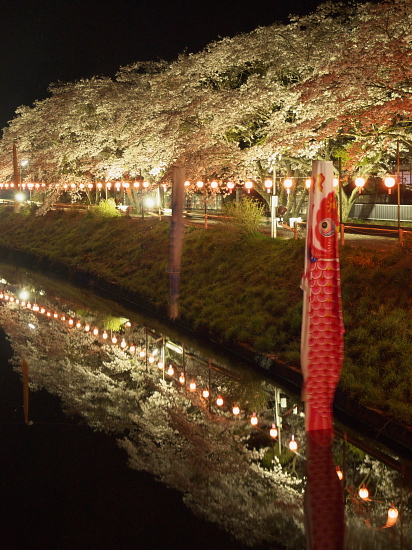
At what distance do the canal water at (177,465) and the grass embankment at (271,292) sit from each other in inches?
38.1

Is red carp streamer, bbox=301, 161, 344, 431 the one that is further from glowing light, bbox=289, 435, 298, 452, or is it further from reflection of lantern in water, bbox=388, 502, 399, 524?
reflection of lantern in water, bbox=388, 502, 399, 524

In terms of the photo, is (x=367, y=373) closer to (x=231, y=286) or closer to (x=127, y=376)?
(x=127, y=376)

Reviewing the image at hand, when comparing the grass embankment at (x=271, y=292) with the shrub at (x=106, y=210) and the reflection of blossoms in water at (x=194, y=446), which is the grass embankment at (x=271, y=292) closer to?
the reflection of blossoms in water at (x=194, y=446)

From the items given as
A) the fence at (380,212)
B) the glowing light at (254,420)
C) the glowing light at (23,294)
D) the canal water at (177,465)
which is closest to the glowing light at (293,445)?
the canal water at (177,465)

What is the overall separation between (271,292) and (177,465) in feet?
24.4

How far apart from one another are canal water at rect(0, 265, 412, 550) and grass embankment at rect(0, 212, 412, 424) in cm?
97

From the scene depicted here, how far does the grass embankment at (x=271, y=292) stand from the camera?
905 centimetres

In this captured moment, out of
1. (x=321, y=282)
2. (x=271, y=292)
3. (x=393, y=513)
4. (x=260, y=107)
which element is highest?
(x=260, y=107)

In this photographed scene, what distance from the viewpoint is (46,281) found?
23922 millimetres

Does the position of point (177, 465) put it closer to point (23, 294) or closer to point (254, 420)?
point (254, 420)

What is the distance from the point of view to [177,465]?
6.87 metres

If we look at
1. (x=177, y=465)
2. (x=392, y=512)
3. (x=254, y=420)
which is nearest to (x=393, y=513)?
(x=392, y=512)

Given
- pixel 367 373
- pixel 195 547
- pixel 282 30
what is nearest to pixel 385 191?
pixel 282 30

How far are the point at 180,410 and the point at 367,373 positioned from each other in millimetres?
2958
